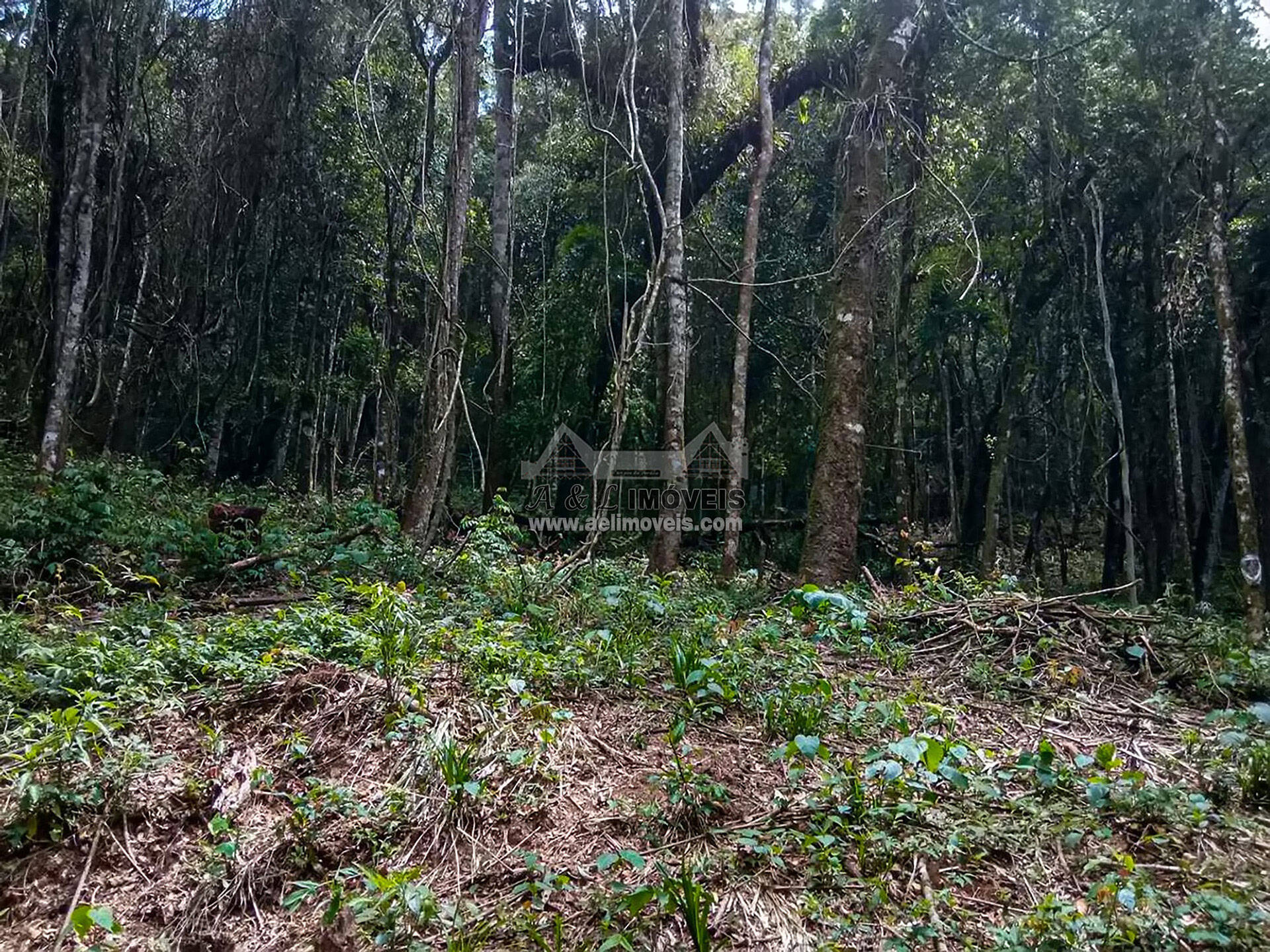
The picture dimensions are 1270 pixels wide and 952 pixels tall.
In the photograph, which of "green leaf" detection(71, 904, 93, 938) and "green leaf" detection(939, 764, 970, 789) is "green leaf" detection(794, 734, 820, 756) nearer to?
"green leaf" detection(939, 764, 970, 789)

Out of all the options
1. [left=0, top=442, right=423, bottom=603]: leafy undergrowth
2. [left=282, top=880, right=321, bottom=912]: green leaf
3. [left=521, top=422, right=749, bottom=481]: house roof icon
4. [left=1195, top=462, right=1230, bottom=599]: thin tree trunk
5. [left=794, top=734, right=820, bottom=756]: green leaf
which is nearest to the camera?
[left=282, top=880, right=321, bottom=912]: green leaf

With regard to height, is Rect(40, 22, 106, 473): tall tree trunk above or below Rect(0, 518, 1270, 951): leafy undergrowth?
above

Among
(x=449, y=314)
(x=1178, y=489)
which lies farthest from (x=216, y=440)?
(x=1178, y=489)

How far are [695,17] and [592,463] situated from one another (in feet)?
21.6

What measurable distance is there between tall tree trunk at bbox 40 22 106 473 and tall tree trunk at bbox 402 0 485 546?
177 inches

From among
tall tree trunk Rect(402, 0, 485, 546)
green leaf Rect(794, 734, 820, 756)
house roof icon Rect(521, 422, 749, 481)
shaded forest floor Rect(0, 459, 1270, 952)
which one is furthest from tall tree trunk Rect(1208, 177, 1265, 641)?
tall tree trunk Rect(402, 0, 485, 546)

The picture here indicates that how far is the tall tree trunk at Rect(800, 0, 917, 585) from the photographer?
6242 millimetres

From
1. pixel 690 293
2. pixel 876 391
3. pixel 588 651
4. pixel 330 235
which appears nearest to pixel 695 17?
pixel 690 293

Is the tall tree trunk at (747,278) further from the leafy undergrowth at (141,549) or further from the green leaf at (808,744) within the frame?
the green leaf at (808,744)

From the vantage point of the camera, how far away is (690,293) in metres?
12.8

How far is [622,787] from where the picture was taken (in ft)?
9.85

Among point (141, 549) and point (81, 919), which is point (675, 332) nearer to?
point (141, 549)

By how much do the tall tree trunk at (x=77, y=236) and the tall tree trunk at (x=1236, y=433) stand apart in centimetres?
1272

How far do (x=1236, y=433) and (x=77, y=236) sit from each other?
13288 mm
